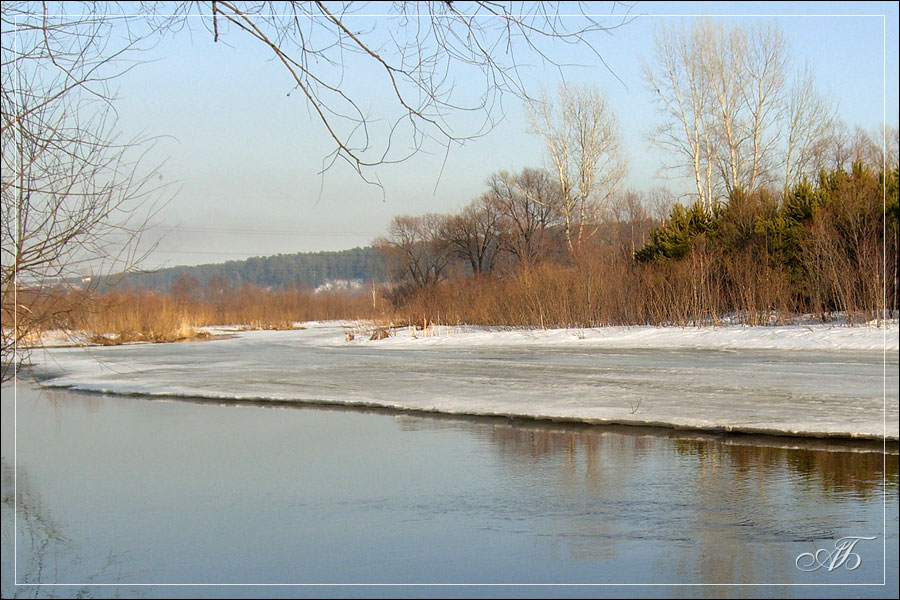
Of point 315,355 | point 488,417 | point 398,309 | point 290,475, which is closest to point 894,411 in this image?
point 488,417

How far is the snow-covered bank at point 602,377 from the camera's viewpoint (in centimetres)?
825

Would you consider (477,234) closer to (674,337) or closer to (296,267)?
(674,337)

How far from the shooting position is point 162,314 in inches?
1079

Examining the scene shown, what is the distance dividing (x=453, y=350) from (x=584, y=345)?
3109mm

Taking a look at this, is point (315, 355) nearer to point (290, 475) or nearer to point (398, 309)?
point (398, 309)

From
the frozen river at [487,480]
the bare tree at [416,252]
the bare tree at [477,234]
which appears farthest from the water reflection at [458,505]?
the bare tree at [477,234]

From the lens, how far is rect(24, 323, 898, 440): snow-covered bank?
825 centimetres

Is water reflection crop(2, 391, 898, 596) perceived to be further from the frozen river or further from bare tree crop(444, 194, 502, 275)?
bare tree crop(444, 194, 502, 275)
